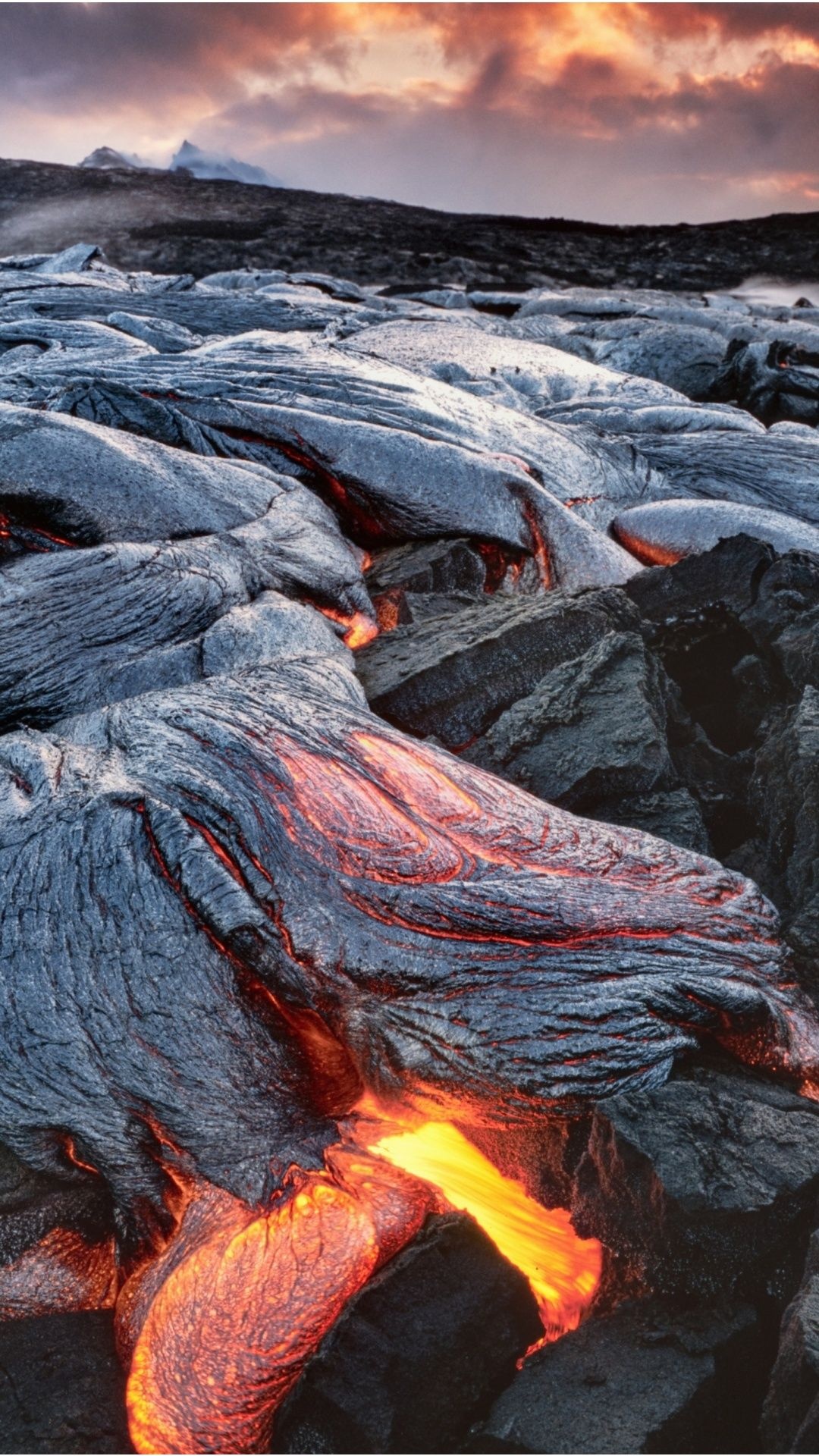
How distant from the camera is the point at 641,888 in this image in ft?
9.75

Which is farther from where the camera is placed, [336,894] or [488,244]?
[488,244]

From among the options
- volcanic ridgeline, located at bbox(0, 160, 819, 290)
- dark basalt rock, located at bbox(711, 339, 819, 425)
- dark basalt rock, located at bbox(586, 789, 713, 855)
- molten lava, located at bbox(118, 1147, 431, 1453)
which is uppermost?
volcanic ridgeline, located at bbox(0, 160, 819, 290)

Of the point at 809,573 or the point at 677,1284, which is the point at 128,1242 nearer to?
the point at 677,1284

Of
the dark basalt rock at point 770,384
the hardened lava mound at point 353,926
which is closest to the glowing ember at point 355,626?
the hardened lava mound at point 353,926

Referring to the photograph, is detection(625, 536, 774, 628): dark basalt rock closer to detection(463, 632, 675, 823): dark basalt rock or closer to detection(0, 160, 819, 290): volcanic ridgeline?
detection(463, 632, 675, 823): dark basalt rock

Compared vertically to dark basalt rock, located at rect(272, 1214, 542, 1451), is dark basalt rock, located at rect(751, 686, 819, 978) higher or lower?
higher

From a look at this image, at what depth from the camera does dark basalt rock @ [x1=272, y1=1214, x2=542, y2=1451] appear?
2127 mm

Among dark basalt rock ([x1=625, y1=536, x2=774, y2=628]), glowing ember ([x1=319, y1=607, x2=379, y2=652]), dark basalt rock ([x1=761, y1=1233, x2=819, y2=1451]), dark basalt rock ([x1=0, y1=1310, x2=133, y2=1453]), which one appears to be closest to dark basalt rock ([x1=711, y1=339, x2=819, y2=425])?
dark basalt rock ([x1=625, y1=536, x2=774, y2=628])

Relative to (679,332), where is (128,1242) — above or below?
below

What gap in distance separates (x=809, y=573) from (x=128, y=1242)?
11.4 ft

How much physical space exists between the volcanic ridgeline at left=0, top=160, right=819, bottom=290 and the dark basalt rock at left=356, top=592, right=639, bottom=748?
13538 mm

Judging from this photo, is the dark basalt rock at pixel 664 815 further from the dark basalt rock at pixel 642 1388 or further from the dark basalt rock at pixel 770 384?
the dark basalt rock at pixel 770 384

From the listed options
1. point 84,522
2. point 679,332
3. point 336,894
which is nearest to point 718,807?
point 336,894

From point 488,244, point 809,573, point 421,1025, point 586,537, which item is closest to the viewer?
point 421,1025
